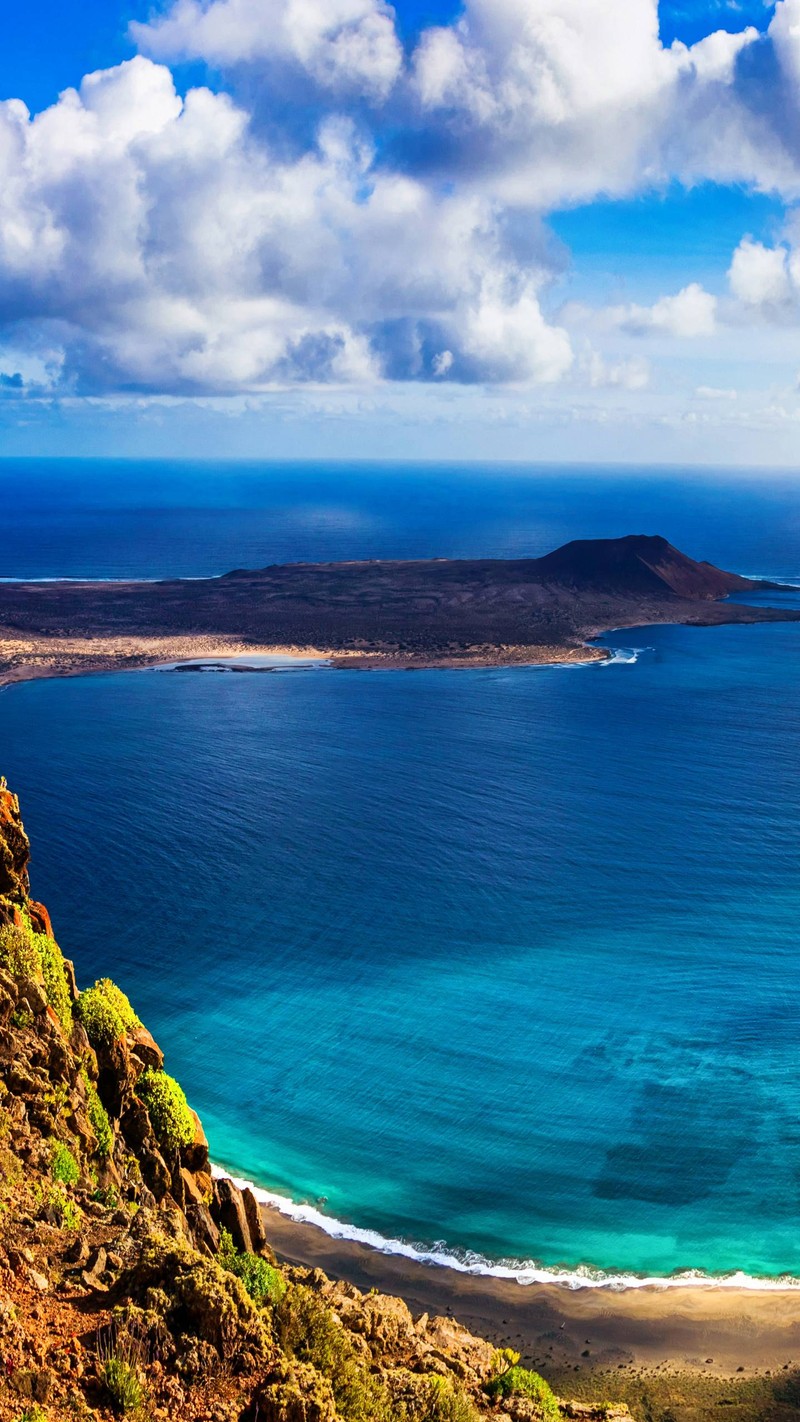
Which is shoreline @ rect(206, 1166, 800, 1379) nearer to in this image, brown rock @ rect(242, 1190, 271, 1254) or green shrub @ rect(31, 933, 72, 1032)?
brown rock @ rect(242, 1190, 271, 1254)

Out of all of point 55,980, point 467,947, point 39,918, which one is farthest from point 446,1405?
point 467,947

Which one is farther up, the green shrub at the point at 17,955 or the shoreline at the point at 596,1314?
the green shrub at the point at 17,955

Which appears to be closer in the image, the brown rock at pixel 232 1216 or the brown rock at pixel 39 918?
the brown rock at pixel 232 1216

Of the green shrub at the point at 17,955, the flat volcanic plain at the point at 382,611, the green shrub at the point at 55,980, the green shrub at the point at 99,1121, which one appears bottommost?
the green shrub at the point at 99,1121

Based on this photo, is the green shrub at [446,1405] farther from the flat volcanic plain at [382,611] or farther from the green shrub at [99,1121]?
the flat volcanic plain at [382,611]

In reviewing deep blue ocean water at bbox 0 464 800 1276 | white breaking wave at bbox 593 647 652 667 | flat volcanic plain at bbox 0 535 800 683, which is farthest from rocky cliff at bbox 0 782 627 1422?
white breaking wave at bbox 593 647 652 667

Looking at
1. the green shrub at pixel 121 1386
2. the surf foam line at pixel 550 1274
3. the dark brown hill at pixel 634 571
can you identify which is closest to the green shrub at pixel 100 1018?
the green shrub at pixel 121 1386

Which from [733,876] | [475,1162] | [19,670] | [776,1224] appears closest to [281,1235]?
[475,1162]

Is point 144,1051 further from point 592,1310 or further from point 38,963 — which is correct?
point 592,1310

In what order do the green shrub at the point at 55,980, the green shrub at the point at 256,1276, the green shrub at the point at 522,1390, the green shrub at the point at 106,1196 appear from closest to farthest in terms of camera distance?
the green shrub at the point at 256,1276 → the green shrub at the point at 106,1196 → the green shrub at the point at 522,1390 → the green shrub at the point at 55,980
